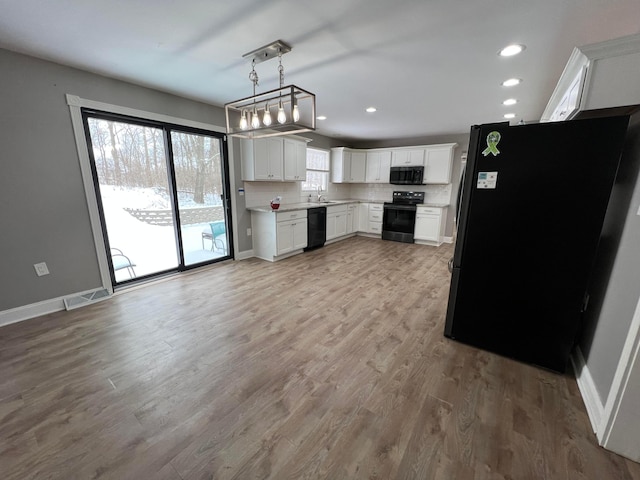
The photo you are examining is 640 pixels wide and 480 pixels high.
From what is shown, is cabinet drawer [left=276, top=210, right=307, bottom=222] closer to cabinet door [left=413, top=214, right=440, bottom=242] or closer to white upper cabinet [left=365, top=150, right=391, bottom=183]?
white upper cabinet [left=365, top=150, right=391, bottom=183]

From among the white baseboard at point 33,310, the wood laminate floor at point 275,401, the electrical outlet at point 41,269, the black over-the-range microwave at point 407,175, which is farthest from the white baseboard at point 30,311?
the black over-the-range microwave at point 407,175

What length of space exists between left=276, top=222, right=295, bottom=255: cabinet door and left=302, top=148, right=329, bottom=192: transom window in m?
1.67

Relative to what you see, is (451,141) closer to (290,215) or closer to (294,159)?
(294,159)

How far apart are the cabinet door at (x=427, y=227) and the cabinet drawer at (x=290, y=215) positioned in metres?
2.65

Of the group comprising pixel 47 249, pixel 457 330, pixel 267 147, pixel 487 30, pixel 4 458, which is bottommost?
pixel 4 458

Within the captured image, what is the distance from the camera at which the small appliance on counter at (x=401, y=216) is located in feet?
19.1

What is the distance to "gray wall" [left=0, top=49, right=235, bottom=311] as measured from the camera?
2.33 m

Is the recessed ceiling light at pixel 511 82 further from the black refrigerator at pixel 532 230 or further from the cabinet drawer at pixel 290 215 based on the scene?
the cabinet drawer at pixel 290 215

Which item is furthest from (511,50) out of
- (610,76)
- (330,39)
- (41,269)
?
(41,269)

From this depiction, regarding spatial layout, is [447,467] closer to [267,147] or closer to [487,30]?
[487,30]

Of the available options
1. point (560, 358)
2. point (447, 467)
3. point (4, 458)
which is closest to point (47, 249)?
point (4, 458)

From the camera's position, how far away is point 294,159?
196 inches

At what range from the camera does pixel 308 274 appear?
12.7 feet

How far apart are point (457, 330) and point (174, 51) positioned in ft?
11.5
